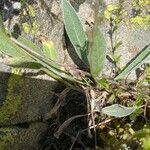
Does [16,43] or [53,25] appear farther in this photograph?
[53,25]

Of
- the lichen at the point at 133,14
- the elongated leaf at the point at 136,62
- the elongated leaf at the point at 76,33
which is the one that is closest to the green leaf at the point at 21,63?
the elongated leaf at the point at 76,33

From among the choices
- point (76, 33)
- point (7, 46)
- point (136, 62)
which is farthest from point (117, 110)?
point (7, 46)

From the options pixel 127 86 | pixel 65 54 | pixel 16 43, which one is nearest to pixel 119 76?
pixel 127 86

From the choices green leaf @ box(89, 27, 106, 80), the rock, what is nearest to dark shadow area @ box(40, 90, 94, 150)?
the rock

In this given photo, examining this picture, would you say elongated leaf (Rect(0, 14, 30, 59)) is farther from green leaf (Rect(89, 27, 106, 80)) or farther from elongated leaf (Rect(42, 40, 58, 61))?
green leaf (Rect(89, 27, 106, 80))

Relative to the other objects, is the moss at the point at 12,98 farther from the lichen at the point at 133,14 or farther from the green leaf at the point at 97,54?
the lichen at the point at 133,14

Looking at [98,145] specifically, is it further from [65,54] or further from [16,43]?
[16,43]

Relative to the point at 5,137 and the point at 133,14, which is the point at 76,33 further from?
the point at 5,137
